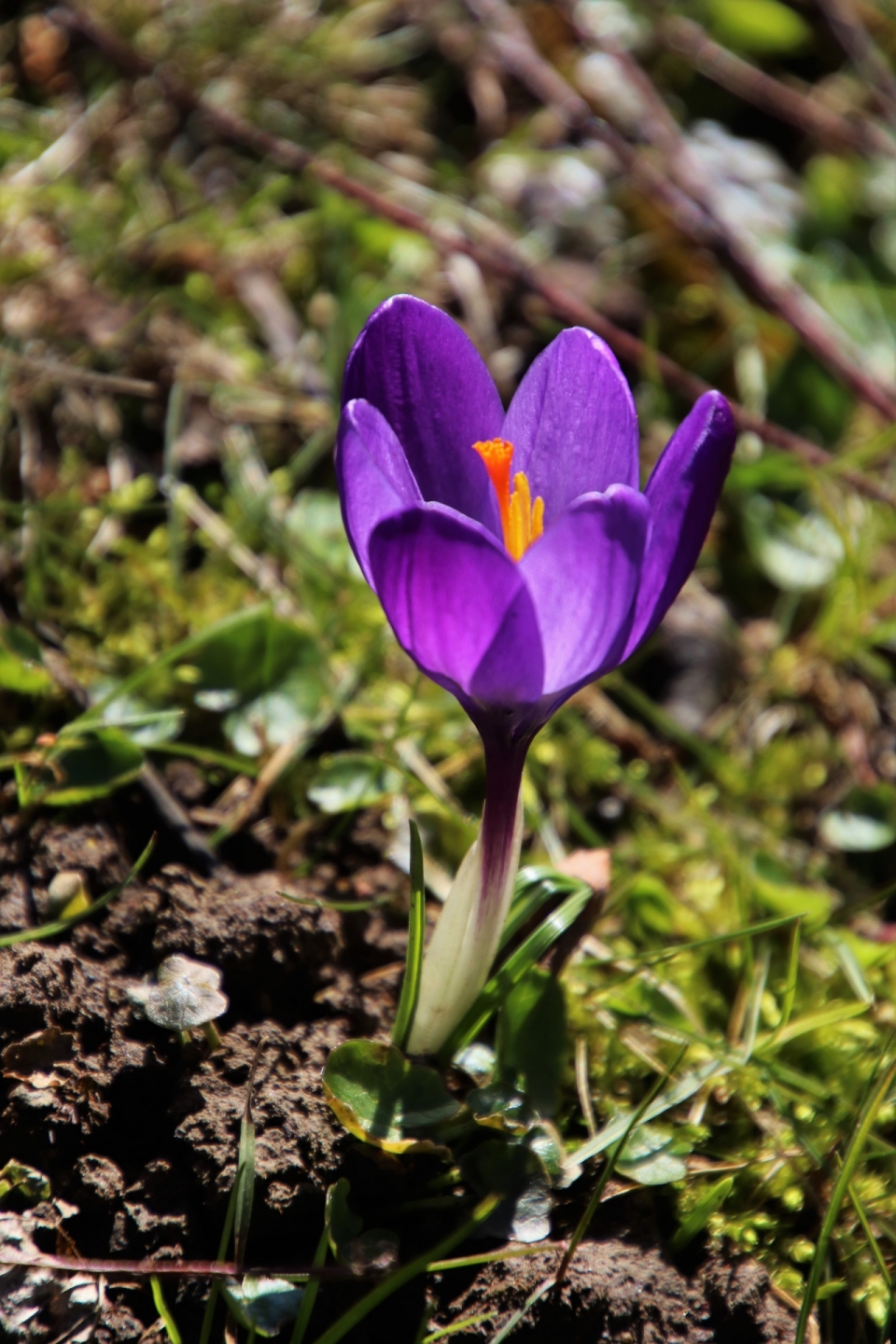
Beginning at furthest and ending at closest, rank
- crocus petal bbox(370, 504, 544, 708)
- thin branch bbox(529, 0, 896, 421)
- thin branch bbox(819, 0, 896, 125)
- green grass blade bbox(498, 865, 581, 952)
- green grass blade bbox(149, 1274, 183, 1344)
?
thin branch bbox(819, 0, 896, 125) < thin branch bbox(529, 0, 896, 421) < green grass blade bbox(498, 865, 581, 952) < green grass blade bbox(149, 1274, 183, 1344) < crocus petal bbox(370, 504, 544, 708)

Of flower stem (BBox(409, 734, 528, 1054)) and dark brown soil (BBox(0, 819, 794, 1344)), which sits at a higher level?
flower stem (BBox(409, 734, 528, 1054))

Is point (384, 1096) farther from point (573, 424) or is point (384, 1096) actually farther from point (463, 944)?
point (573, 424)

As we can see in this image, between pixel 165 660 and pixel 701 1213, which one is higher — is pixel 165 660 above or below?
above

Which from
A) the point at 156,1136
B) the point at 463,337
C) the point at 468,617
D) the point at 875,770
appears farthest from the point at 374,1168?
the point at 875,770

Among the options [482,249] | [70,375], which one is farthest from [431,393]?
[482,249]

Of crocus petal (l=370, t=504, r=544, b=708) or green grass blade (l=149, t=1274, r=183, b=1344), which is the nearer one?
crocus petal (l=370, t=504, r=544, b=708)

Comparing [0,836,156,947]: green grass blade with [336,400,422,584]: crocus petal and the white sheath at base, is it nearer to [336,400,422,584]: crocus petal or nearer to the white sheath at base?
the white sheath at base

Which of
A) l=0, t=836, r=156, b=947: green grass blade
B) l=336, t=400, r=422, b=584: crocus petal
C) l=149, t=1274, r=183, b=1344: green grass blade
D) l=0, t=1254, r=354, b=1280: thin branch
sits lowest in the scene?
l=149, t=1274, r=183, b=1344: green grass blade

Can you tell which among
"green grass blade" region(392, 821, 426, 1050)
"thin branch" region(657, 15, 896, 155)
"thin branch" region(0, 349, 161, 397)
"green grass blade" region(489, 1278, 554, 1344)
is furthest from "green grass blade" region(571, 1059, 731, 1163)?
"thin branch" region(657, 15, 896, 155)
